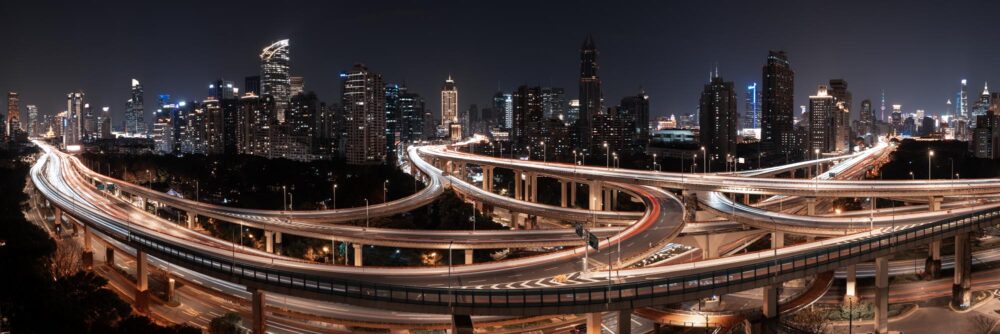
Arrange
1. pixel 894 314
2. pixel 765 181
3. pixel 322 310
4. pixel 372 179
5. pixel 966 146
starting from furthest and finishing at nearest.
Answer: pixel 966 146, pixel 372 179, pixel 765 181, pixel 894 314, pixel 322 310

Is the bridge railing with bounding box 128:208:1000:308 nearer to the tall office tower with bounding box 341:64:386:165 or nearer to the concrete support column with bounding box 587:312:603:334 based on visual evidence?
the concrete support column with bounding box 587:312:603:334

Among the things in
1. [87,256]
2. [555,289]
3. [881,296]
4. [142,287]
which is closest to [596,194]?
[881,296]

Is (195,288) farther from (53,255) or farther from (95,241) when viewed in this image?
(95,241)

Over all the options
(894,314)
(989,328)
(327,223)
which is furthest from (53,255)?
(989,328)

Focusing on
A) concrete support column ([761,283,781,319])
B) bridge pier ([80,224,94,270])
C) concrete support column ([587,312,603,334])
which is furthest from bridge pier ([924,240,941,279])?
bridge pier ([80,224,94,270])

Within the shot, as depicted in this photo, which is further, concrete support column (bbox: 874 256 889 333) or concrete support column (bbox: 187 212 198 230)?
concrete support column (bbox: 187 212 198 230)

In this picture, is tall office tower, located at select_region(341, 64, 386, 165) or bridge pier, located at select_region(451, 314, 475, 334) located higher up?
tall office tower, located at select_region(341, 64, 386, 165)

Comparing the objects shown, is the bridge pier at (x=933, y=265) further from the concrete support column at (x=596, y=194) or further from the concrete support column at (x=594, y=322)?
the concrete support column at (x=594, y=322)

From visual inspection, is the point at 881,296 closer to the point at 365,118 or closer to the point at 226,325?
the point at 226,325
